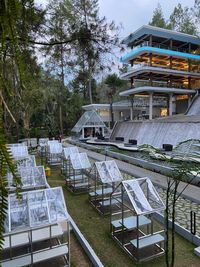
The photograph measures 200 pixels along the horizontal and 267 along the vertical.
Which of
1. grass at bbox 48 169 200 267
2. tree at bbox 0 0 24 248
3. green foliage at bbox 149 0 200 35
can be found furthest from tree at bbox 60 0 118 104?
green foliage at bbox 149 0 200 35

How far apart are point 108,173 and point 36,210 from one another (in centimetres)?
345

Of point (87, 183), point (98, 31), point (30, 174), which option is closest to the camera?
point (98, 31)

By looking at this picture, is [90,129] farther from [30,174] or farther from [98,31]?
[98,31]

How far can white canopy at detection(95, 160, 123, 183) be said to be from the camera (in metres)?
7.54

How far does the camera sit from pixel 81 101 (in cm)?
3925

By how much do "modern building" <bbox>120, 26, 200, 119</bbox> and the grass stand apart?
22.3 metres

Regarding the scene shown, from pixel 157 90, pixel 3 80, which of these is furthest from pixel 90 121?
pixel 3 80

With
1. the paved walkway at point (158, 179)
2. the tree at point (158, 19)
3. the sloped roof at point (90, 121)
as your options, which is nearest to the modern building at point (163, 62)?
the sloped roof at point (90, 121)

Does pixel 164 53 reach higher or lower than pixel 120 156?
higher

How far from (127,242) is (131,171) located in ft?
22.3

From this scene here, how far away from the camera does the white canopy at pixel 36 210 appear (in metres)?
4.35

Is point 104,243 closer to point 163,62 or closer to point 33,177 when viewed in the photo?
point 33,177

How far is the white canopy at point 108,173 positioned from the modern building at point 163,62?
69.1 feet

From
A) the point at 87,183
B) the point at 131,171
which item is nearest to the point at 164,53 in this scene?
the point at 131,171
